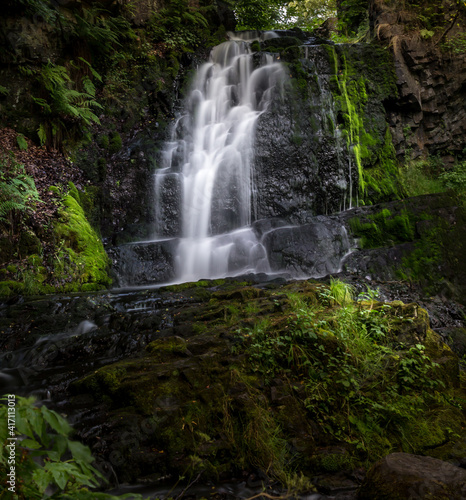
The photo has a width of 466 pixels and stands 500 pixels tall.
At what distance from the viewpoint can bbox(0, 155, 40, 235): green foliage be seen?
20.7ft

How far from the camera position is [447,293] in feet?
23.1

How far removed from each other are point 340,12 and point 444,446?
19.1 meters

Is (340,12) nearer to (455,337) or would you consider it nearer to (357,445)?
(455,337)

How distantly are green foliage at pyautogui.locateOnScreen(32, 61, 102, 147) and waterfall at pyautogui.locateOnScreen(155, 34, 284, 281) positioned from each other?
255 centimetres

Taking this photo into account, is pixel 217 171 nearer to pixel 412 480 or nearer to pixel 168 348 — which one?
pixel 168 348

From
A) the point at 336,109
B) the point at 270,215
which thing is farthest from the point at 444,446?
the point at 336,109

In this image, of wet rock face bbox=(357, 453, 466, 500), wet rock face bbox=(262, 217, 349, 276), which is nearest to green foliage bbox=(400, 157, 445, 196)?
wet rock face bbox=(262, 217, 349, 276)

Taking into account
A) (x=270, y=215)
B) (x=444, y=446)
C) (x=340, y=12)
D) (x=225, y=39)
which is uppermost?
(x=340, y=12)

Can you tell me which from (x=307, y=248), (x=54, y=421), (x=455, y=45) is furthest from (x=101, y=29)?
(x=455, y=45)

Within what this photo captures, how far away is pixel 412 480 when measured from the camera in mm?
2082

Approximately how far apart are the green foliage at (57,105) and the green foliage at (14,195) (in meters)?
1.60

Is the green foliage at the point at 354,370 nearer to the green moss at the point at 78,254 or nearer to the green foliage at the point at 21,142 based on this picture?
the green moss at the point at 78,254

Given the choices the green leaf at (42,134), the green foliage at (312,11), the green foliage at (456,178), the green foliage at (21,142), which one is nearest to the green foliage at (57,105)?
the green leaf at (42,134)

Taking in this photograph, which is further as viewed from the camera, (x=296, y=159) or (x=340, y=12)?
(x=340, y=12)
